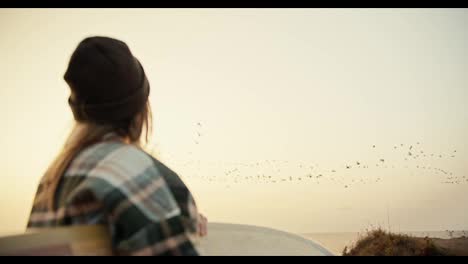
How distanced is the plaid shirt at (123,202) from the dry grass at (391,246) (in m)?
6.90

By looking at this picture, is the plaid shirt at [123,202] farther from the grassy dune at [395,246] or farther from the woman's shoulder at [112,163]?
the grassy dune at [395,246]

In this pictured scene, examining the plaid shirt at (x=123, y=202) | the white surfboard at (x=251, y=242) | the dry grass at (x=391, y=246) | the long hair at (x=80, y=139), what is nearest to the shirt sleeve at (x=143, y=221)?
the plaid shirt at (x=123, y=202)

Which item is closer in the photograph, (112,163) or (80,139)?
(112,163)

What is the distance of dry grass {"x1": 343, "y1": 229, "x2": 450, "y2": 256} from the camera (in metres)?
7.67

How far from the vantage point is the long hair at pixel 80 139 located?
4.69ft

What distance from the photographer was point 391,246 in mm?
7746

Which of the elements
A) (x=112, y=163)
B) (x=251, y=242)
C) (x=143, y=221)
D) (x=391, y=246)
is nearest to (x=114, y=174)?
(x=112, y=163)

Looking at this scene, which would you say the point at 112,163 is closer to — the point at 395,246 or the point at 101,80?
the point at 101,80

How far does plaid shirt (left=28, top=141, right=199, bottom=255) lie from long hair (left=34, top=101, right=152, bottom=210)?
0.11 ft

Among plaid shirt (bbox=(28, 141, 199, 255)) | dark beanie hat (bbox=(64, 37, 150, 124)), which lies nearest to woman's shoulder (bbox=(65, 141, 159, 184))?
plaid shirt (bbox=(28, 141, 199, 255))

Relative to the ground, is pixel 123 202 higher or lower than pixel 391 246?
higher

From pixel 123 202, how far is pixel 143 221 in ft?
0.25

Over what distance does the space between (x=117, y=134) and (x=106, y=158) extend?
269 millimetres
